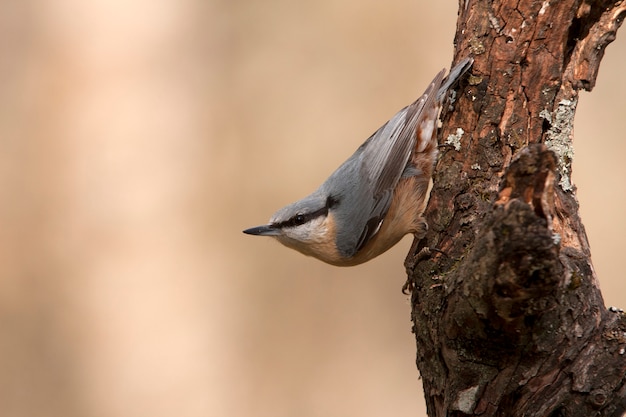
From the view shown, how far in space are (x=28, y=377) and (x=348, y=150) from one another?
2656mm

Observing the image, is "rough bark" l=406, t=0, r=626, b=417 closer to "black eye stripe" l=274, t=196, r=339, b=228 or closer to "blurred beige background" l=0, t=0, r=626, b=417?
"black eye stripe" l=274, t=196, r=339, b=228

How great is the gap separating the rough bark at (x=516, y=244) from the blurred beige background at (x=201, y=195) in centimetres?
211

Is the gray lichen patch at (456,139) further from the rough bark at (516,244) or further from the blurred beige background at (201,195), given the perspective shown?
the blurred beige background at (201,195)

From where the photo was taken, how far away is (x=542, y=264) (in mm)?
1742

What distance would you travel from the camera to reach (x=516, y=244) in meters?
1.73

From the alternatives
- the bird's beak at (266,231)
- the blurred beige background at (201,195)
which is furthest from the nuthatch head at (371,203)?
the blurred beige background at (201,195)

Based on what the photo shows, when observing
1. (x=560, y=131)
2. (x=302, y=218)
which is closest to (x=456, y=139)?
(x=560, y=131)

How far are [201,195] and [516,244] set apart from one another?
11.0ft

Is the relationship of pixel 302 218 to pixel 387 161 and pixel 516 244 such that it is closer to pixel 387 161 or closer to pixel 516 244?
pixel 387 161

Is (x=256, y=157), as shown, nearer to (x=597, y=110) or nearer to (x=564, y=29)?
(x=597, y=110)

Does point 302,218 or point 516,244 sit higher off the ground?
point 302,218

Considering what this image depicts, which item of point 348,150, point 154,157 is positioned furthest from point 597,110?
point 154,157

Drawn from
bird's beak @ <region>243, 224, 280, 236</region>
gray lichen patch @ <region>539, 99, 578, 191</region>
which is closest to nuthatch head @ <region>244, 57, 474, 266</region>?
bird's beak @ <region>243, 224, 280, 236</region>

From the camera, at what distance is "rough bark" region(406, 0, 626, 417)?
69.9 inches
